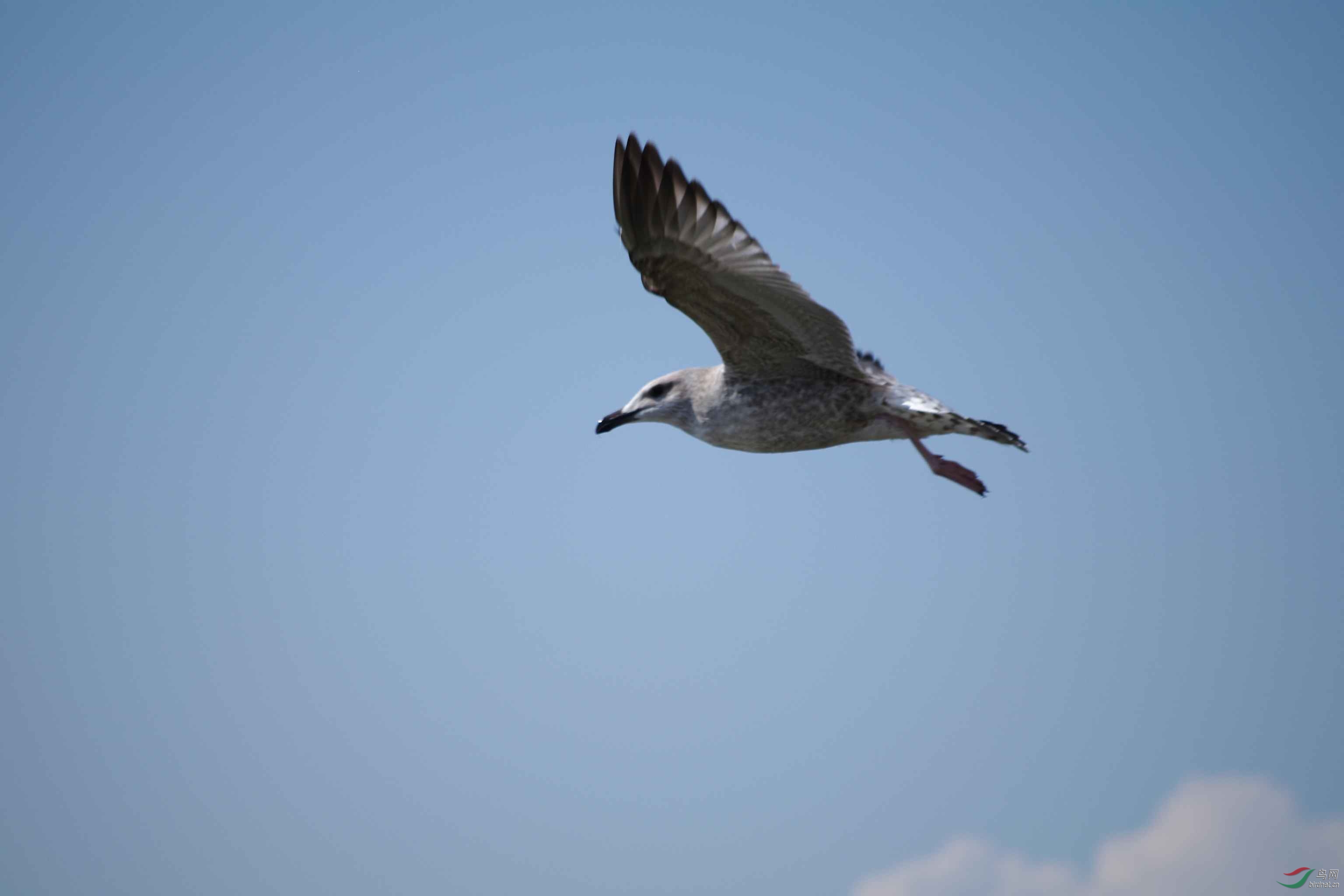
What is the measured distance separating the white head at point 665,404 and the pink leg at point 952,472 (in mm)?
2030

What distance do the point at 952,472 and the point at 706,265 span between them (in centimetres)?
304

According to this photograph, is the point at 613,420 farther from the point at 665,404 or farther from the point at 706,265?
the point at 706,265

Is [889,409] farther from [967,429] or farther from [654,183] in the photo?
[654,183]

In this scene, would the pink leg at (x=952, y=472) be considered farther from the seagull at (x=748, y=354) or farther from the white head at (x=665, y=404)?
the white head at (x=665, y=404)

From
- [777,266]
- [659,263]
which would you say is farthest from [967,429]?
[659,263]

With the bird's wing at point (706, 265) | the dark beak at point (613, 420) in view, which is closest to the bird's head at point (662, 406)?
the dark beak at point (613, 420)

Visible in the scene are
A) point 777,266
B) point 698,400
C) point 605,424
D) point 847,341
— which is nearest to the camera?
point 777,266

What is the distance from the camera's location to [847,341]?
9195 millimetres

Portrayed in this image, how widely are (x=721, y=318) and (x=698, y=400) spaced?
1.01 meters

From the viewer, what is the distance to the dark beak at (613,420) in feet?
34.8

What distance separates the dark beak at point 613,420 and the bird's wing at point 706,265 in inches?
62.1

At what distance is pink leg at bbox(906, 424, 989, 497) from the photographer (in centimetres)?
1005

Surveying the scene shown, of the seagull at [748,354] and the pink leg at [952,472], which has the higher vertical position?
the seagull at [748,354]

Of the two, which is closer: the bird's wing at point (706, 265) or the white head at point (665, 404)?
the bird's wing at point (706, 265)
